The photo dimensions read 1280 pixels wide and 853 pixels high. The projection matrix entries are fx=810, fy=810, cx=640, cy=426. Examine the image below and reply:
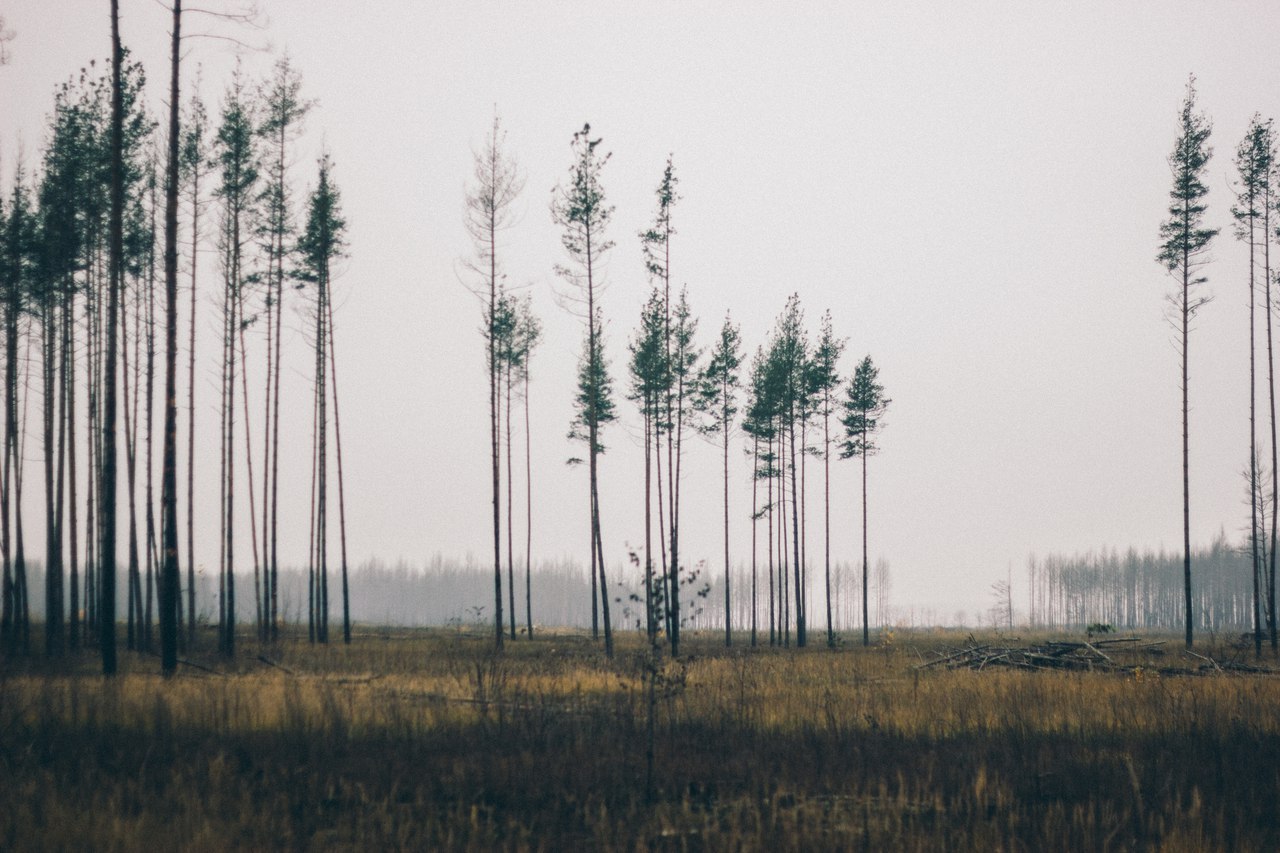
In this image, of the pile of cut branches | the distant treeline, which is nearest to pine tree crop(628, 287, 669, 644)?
the pile of cut branches

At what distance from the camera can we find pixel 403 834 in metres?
5.30

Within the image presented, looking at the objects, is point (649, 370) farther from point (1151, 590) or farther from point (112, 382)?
point (1151, 590)

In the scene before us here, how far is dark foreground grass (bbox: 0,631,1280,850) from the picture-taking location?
549cm

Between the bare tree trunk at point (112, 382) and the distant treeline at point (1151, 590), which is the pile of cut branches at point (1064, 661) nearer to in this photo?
the bare tree trunk at point (112, 382)

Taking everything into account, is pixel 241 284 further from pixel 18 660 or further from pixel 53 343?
pixel 18 660

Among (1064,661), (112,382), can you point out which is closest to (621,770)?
(112,382)

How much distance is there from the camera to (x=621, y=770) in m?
7.25

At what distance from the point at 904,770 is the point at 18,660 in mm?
17252

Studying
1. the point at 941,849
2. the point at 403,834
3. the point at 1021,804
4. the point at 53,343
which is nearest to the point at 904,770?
the point at 1021,804

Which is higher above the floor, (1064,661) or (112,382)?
(112,382)

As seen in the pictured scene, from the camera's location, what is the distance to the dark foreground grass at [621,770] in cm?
549

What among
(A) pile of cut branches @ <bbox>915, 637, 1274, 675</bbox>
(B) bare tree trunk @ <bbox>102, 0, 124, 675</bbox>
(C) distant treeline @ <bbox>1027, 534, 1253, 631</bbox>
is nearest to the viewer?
→ (B) bare tree trunk @ <bbox>102, 0, 124, 675</bbox>

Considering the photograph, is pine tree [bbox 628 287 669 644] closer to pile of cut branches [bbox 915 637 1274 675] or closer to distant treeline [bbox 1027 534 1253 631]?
pile of cut branches [bbox 915 637 1274 675]

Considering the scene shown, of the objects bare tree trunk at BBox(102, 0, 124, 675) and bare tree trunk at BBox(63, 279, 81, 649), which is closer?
bare tree trunk at BBox(102, 0, 124, 675)
